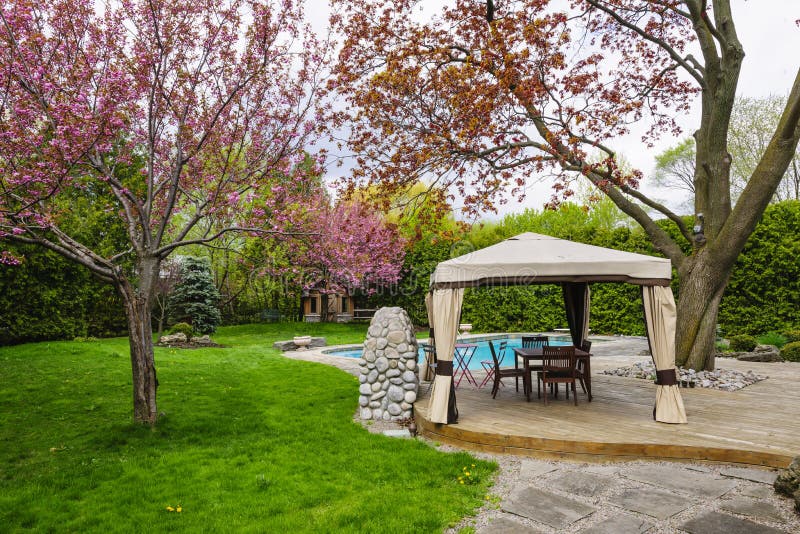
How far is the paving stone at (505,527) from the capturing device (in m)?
3.16

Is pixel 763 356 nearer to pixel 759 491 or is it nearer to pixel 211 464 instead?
pixel 759 491

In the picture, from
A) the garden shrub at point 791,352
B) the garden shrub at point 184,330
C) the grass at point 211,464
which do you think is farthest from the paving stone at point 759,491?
the garden shrub at point 184,330

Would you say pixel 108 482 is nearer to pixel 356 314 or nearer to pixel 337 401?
pixel 337 401

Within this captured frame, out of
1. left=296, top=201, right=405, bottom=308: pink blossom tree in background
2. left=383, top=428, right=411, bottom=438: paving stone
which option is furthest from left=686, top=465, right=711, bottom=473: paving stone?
left=296, top=201, right=405, bottom=308: pink blossom tree in background

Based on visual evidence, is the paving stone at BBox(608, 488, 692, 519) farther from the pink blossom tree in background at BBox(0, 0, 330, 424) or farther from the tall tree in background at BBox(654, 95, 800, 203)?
the tall tree in background at BBox(654, 95, 800, 203)

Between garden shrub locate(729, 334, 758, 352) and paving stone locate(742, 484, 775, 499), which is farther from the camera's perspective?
garden shrub locate(729, 334, 758, 352)

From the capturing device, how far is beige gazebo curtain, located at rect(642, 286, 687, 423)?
17.0 ft

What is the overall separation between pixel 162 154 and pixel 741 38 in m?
10.2

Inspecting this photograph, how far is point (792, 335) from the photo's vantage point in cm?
1070

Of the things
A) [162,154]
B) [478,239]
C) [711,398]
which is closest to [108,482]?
[162,154]

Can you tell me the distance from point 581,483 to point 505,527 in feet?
3.50

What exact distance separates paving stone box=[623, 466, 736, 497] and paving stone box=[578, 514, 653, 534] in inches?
30.8

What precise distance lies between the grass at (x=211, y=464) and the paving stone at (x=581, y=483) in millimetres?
651

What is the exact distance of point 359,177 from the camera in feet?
28.0
